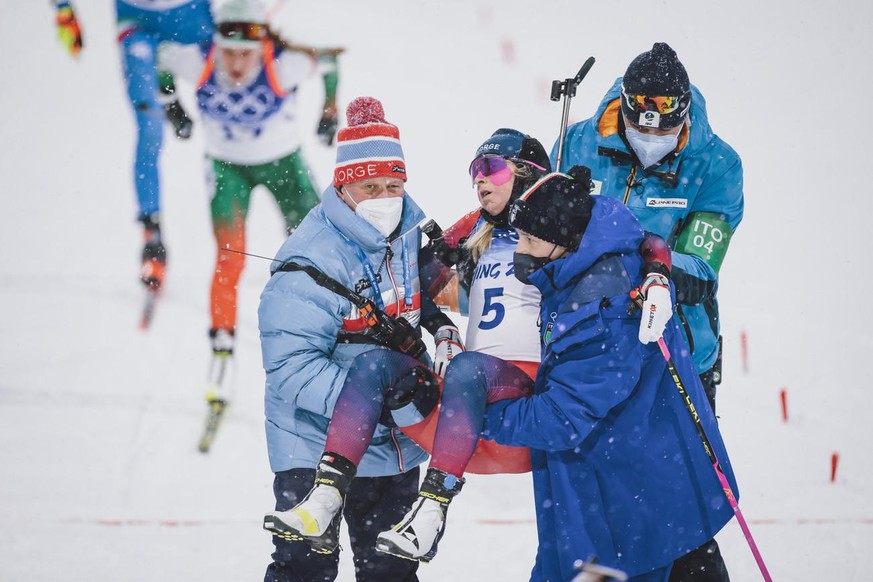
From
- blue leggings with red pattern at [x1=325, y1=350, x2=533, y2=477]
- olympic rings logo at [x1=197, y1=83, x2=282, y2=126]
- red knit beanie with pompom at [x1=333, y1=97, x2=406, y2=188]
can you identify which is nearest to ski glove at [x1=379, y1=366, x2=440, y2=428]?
blue leggings with red pattern at [x1=325, y1=350, x2=533, y2=477]

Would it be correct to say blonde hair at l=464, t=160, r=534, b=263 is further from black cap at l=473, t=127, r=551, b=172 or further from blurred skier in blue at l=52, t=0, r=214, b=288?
blurred skier in blue at l=52, t=0, r=214, b=288

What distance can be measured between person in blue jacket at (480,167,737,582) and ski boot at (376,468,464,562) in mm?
196

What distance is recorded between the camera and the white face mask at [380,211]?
109 inches

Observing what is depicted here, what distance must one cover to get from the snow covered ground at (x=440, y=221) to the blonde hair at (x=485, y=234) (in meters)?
1.95

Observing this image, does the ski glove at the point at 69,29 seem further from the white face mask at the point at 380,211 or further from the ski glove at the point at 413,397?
the ski glove at the point at 413,397

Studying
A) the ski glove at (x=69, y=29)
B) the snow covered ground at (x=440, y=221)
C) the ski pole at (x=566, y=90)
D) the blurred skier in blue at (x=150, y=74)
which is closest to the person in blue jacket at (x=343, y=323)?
the ski pole at (x=566, y=90)

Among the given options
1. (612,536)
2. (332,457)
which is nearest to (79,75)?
(332,457)

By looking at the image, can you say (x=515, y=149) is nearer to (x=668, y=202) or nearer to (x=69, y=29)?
(x=668, y=202)

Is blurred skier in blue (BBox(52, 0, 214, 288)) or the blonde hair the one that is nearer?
the blonde hair

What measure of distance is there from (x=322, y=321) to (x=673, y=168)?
136cm

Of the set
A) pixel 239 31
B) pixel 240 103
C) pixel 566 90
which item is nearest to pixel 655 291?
pixel 566 90

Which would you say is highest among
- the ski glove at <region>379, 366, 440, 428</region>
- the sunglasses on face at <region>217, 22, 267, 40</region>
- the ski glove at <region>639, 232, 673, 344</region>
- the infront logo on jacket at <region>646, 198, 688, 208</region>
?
the sunglasses on face at <region>217, 22, 267, 40</region>

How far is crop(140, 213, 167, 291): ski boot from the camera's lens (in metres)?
6.43

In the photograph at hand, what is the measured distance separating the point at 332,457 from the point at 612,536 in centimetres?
81
